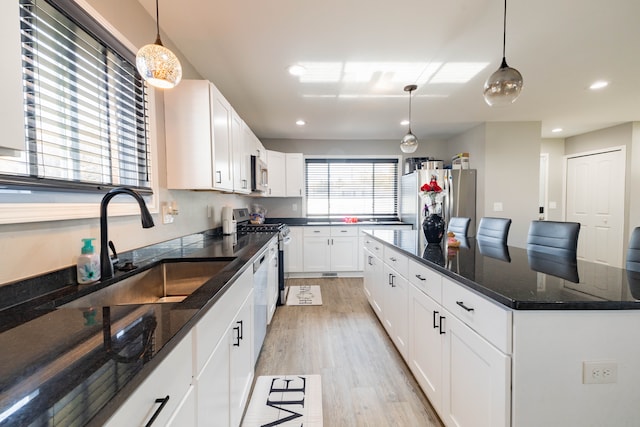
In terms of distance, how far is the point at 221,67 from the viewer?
2.45 meters

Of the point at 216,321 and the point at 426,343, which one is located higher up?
the point at 216,321

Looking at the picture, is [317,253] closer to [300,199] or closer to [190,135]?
[300,199]

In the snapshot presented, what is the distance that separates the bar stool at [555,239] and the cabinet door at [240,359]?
2.05 metres

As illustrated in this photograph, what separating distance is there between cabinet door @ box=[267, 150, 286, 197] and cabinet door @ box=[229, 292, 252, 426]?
3081 millimetres

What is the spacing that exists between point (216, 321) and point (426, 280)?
46.9 inches

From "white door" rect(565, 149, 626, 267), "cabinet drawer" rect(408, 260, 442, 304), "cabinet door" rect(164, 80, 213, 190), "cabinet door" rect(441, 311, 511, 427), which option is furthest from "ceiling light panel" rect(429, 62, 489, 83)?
"white door" rect(565, 149, 626, 267)

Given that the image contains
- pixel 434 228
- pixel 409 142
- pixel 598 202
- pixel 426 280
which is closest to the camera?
A: pixel 426 280

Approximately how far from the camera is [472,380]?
3.86 feet

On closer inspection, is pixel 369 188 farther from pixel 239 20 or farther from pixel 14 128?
pixel 14 128

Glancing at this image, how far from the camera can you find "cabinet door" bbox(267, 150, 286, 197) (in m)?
4.64

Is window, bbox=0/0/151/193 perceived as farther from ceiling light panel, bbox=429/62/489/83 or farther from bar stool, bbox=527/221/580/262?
bar stool, bbox=527/221/580/262

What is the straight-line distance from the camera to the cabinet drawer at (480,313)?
38.8 inches

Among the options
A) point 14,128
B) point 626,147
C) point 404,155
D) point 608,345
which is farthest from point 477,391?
point 626,147

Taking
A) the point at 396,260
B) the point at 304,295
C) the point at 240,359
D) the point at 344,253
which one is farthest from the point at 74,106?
the point at 344,253
